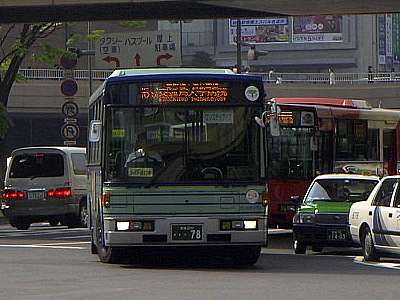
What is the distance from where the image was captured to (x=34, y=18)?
3259cm

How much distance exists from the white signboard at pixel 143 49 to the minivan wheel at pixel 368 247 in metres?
18.6

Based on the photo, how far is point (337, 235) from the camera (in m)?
22.6

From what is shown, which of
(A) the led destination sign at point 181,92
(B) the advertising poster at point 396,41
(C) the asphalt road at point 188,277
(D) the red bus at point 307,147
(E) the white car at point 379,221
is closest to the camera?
(C) the asphalt road at point 188,277

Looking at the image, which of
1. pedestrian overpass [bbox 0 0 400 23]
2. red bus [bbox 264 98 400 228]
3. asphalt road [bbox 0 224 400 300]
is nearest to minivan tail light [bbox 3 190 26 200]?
pedestrian overpass [bbox 0 0 400 23]

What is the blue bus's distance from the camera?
18141mm

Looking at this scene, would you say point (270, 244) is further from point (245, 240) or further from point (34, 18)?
point (34, 18)

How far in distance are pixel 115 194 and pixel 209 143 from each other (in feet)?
5.38

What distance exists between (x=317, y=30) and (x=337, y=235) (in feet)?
345

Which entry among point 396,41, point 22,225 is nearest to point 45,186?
point 22,225

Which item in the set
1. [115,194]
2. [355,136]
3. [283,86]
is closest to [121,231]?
[115,194]

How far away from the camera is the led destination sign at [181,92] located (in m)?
18.5

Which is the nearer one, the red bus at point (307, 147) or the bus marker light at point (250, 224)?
the bus marker light at point (250, 224)

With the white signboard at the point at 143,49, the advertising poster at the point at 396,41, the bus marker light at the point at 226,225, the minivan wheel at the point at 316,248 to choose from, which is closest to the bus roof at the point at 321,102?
the minivan wheel at the point at 316,248

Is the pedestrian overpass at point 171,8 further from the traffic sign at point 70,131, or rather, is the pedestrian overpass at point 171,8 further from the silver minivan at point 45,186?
the traffic sign at point 70,131
